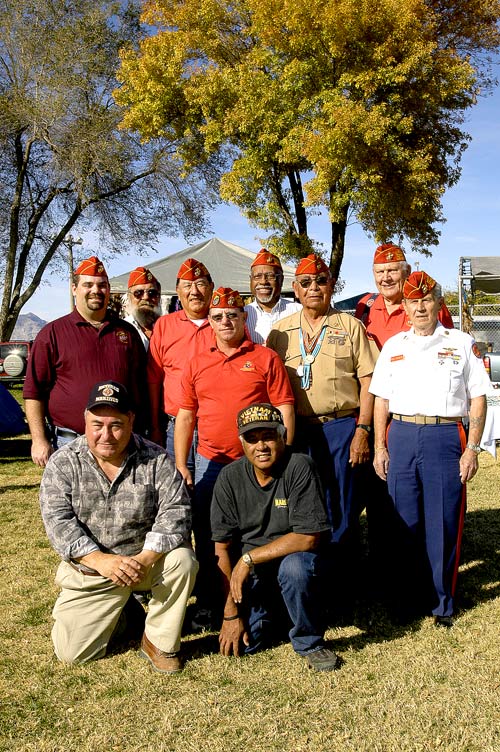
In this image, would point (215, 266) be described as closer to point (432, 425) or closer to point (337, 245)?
point (337, 245)

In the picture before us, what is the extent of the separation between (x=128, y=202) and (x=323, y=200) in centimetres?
933

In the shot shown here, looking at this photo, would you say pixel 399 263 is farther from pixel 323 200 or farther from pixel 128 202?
pixel 128 202

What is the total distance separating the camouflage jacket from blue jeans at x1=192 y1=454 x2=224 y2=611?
1.18ft

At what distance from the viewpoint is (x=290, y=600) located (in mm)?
3551

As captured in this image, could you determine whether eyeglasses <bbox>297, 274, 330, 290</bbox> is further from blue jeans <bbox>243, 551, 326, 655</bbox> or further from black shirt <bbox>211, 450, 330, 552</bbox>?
blue jeans <bbox>243, 551, 326, 655</bbox>

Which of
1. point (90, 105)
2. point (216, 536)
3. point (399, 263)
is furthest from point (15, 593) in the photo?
point (90, 105)

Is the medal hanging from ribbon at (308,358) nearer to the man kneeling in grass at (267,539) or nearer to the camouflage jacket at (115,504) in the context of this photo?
the man kneeling in grass at (267,539)

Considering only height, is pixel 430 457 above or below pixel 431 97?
below

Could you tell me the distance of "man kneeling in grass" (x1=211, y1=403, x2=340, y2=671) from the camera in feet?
11.7

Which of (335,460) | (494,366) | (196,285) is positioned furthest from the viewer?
(494,366)

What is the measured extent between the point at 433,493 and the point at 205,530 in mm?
1359

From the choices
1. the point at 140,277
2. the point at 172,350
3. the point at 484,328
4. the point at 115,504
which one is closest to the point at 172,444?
the point at 172,350

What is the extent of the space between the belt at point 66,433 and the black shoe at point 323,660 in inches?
72.7

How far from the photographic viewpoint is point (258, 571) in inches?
148
